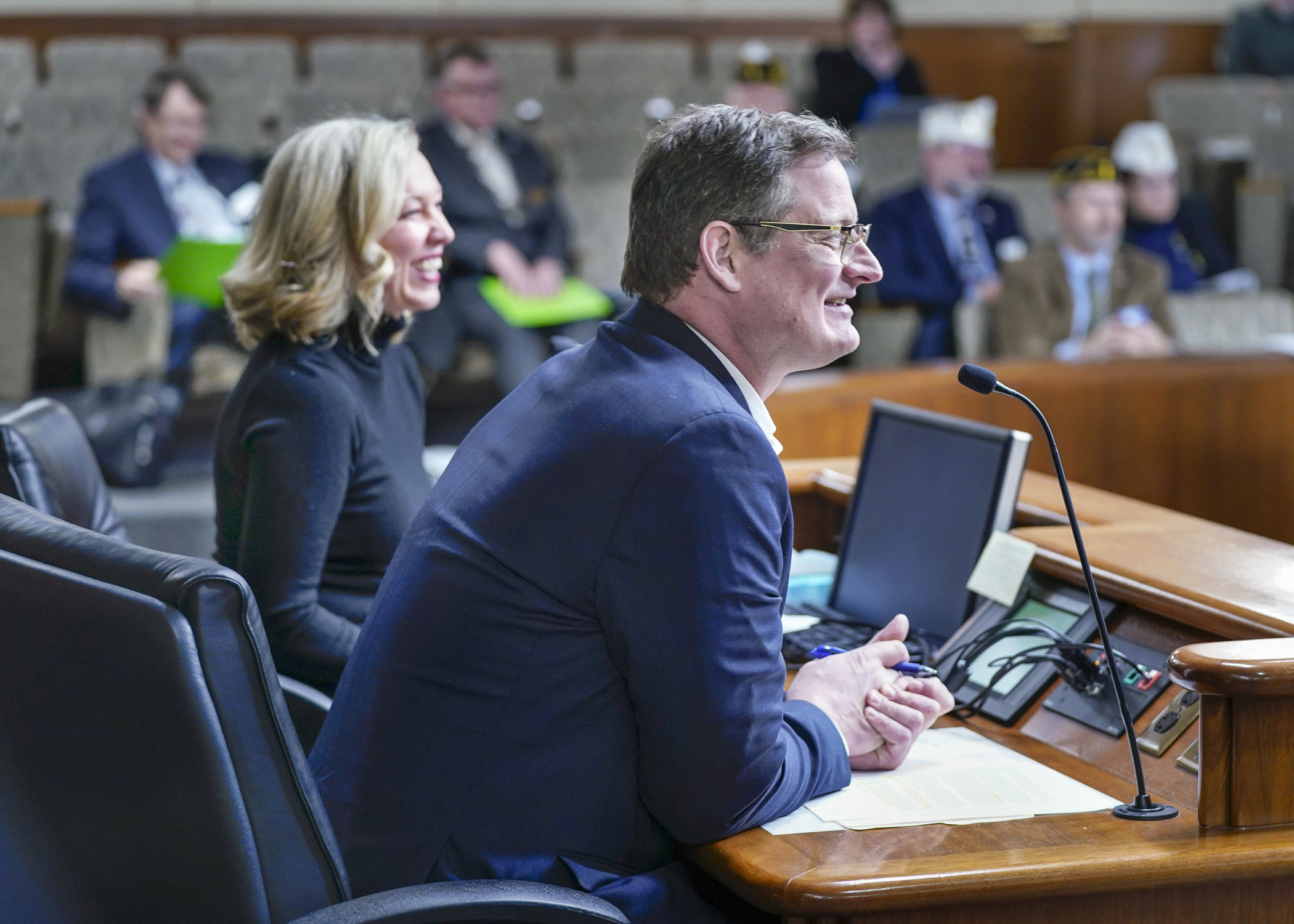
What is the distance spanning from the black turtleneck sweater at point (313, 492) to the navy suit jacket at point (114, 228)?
2.32m

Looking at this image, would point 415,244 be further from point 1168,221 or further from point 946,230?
point 1168,221

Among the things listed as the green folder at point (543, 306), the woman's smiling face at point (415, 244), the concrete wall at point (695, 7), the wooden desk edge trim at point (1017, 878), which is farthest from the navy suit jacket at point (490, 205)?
the wooden desk edge trim at point (1017, 878)

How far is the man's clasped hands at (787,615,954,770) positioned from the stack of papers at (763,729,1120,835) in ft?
0.07

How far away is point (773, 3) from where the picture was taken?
640 centimetres

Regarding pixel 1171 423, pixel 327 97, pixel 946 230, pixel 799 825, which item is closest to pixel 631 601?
pixel 799 825

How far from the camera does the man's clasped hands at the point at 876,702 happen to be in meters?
1.22

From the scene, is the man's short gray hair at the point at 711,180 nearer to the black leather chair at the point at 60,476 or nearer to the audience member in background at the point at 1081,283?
the black leather chair at the point at 60,476

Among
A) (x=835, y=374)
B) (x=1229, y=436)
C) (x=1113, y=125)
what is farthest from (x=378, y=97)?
(x=1113, y=125)

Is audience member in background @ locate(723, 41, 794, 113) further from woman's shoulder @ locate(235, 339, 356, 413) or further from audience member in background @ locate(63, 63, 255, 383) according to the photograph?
woman's shoulder @ locate(235, 339, 356, 413)

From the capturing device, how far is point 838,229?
119 cm

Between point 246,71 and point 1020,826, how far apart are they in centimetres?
482

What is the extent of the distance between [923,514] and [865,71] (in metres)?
4.17

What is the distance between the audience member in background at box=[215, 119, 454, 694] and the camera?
152cm

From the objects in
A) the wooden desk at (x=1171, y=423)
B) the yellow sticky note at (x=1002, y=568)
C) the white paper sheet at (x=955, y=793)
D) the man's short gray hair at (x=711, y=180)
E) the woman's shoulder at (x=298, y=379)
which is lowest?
the wooden desk at (x=1171, y=423)
